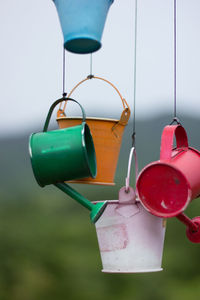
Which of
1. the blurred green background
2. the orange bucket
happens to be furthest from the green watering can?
the blurred green background

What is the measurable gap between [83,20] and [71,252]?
371 cm

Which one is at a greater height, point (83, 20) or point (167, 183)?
point (83, 20)

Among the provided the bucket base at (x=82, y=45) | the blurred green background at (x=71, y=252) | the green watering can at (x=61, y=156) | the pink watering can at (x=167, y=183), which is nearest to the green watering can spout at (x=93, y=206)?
the green watering can at (x=61, y=156)

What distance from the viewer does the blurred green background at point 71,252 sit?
188 inches

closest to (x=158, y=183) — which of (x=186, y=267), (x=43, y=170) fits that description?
(x=43, y=170)

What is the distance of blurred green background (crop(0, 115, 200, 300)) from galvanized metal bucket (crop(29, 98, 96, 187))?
3235 mm

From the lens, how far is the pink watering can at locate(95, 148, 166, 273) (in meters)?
1.68

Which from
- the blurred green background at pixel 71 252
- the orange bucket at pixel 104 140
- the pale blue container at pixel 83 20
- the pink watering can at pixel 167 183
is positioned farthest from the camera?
the blurred green background at pixel 71 252

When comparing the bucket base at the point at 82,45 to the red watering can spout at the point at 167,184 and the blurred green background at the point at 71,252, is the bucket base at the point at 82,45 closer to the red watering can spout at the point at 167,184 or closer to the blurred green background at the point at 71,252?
the red watering can spout at the point at 167,184

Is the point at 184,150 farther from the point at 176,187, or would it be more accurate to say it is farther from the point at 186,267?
the point at 186,267

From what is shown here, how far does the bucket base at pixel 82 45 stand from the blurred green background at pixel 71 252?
3.36m

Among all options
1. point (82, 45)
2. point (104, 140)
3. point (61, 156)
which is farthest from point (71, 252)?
point (82, 45)

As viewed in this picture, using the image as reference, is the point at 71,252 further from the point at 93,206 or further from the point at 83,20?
the point at 83,20

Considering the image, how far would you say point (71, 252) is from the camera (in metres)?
5.04
